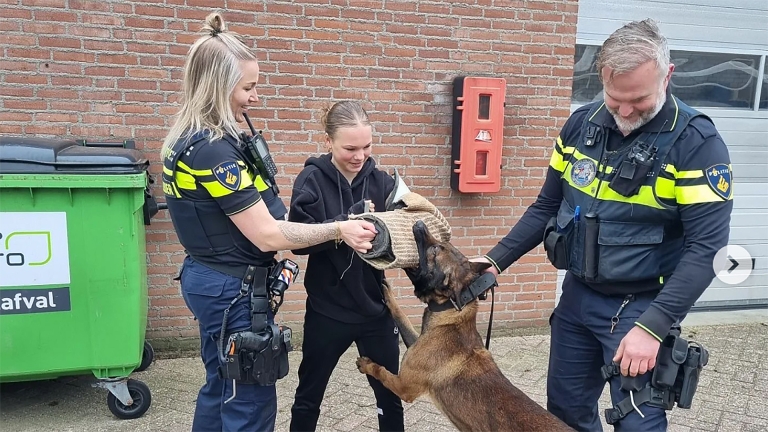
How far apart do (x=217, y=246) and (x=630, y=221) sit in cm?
162

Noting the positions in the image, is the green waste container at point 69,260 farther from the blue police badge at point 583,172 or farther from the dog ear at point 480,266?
the blue police badge at point 583,172

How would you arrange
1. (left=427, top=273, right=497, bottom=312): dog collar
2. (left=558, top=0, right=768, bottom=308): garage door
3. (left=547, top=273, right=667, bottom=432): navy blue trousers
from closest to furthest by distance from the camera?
(left=547, top=273, right=667, bottom=432): navy blue trousers, (left=427, top=273, right=497, bottom=312): dog collar, (left=558, top=0, right=768, bottom=308): garage door

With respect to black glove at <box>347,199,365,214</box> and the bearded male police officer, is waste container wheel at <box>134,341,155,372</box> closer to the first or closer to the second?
black glove at <box>347,199,365,214</box>

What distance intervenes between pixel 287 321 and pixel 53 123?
7.51ft

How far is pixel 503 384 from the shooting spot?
8.52ft

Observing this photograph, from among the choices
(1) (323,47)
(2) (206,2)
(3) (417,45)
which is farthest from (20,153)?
(3) (417,45)

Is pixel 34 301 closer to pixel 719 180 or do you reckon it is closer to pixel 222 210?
pixel 222 210

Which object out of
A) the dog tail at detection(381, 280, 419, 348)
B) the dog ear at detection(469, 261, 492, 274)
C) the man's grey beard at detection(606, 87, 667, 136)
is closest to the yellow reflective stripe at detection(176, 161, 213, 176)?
the dog tail at detection(381, 280, 419, 348)

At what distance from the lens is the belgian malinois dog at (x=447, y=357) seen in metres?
2.57

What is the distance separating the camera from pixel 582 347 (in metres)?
2.55

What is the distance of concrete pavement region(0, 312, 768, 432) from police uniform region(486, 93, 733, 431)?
1463mm

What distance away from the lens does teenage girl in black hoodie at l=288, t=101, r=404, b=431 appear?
8.75 feet

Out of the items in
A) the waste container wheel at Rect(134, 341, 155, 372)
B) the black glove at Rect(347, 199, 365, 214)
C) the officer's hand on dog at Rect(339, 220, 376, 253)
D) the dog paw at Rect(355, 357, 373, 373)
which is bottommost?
the waste container wheel at Rect(134, 341, 155, 372)

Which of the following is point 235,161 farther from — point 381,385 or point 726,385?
point 726,385
